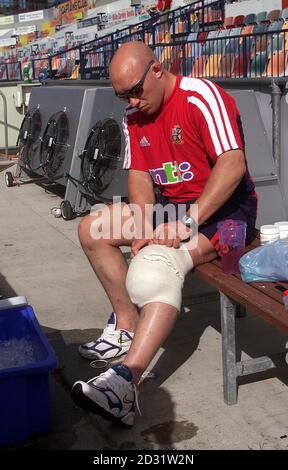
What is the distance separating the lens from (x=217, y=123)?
2742 mm

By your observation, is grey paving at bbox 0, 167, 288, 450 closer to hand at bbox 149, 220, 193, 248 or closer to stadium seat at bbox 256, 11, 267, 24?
hand at bbox 149, 220, 193, 248

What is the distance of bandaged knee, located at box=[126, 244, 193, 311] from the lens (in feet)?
8.32

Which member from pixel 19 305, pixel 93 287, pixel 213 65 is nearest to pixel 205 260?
pixel 19 305

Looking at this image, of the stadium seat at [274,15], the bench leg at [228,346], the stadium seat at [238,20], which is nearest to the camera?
the bench leg at [228,346]

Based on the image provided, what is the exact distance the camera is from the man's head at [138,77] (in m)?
2.71

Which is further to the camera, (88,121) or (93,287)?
(88,121)

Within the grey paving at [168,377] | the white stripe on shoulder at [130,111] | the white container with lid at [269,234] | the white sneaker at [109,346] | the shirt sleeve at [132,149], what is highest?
the white stripe on shoulder at [130,111]

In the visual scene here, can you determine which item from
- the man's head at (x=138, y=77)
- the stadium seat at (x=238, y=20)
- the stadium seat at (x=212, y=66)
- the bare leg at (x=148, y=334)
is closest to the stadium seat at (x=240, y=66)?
the stadium seat at (x=212, y=66)

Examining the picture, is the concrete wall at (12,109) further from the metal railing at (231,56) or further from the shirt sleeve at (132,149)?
the shirt sleeve at (132,149)

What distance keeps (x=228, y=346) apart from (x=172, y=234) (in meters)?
0.55

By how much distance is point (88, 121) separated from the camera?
6.08 metres

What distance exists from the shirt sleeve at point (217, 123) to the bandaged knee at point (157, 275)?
50 centimetres
